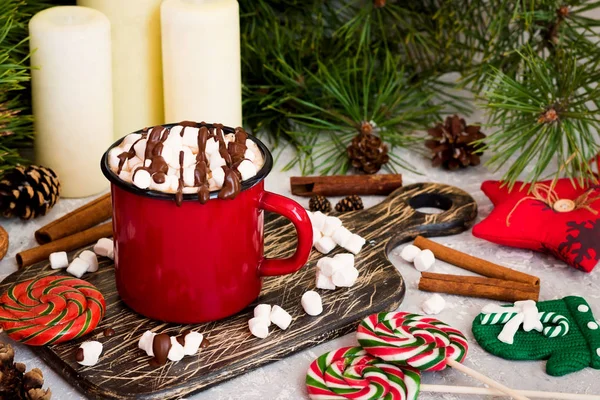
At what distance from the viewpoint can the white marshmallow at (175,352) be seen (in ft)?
2.59

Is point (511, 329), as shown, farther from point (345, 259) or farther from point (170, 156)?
point (170, 156)

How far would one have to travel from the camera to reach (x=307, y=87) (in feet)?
4.11

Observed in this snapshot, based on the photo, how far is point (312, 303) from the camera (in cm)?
86

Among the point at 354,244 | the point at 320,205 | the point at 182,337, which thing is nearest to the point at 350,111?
the point at 320,205

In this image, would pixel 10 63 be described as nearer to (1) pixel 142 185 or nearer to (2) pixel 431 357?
(1) pixel 142 185

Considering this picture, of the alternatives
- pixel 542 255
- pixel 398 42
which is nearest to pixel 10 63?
pixel 398 42

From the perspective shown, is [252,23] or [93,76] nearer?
[93,76]

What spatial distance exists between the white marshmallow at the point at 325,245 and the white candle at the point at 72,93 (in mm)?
325

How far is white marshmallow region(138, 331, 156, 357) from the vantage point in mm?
793

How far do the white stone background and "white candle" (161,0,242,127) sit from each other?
13cm

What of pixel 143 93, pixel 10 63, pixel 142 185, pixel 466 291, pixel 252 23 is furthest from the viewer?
pixel 252 23

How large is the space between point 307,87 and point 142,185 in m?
0.53

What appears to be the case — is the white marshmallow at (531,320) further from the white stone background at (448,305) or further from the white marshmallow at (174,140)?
the white marshmallow at (174,140)

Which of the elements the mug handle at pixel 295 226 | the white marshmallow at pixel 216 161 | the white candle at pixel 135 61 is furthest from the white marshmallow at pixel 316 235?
the white candle at pixel 135 61
